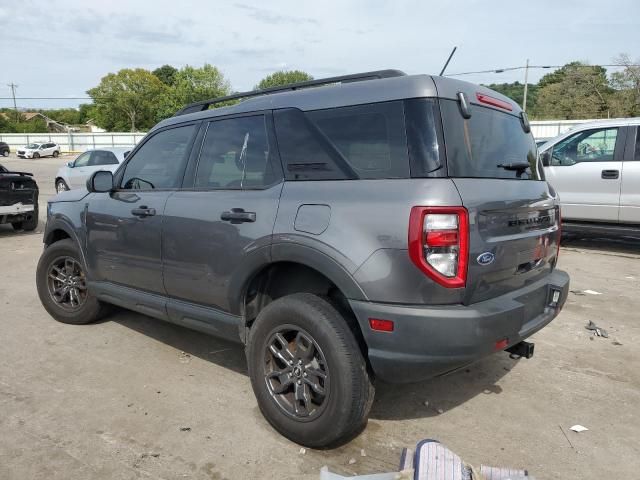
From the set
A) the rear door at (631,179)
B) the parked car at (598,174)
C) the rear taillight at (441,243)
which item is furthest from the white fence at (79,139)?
the rear taillight at (441,243)

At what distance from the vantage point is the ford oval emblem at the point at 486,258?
2.57 m

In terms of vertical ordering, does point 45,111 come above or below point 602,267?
above

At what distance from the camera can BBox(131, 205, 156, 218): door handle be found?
3.79 m

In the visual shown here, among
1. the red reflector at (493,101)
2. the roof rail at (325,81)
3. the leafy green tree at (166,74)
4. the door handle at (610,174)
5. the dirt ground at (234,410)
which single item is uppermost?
the leafy green tree at (166,74)

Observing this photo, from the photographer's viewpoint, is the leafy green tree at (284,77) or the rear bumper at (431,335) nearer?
the rear bumper at (431,335)

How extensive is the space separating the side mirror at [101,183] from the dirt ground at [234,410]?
4.32ft

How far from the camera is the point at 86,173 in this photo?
52.8ft

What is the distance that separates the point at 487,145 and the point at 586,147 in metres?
6.14

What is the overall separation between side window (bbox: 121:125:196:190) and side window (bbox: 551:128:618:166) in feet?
21.7

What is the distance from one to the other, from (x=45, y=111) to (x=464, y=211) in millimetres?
132130

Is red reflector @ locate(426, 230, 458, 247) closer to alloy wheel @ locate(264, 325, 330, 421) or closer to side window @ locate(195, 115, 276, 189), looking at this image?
alloy wheel @ locate(264, 325, 330, 421)

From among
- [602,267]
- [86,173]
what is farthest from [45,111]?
→ [602,267]

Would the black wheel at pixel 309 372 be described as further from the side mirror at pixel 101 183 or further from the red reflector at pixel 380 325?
the side mirror at pixel 101 183

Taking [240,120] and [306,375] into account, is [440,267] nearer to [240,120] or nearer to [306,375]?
[306,375]
